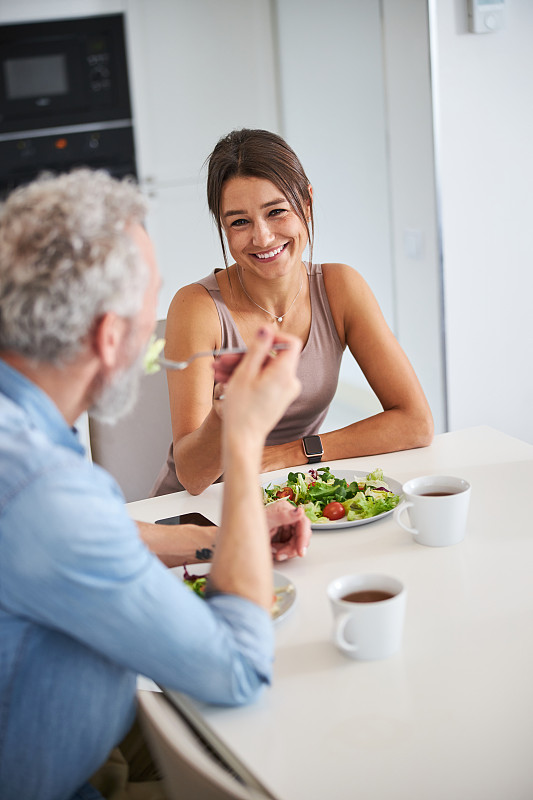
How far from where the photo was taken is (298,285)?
2045 millimetres

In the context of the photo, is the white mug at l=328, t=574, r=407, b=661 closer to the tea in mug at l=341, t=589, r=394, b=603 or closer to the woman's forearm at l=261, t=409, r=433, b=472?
the tea in mug at l=341, t=589, r=394, b=603

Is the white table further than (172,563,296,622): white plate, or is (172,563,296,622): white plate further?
(172,563,296,622): white plate

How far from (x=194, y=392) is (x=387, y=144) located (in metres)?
2.08

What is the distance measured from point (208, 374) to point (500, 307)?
5.50ft

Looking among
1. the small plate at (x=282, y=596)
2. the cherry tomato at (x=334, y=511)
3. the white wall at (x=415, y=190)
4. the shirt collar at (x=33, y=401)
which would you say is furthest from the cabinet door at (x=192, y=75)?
the shirt collar at (x=33, y=401)

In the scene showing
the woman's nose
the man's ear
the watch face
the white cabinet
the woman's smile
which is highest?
the white cabinet

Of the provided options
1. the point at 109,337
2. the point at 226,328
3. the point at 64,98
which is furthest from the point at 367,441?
the point at 64,98

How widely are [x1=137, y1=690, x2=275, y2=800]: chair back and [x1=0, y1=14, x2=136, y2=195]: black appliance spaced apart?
3.78 metres

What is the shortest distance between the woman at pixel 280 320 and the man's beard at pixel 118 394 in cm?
61

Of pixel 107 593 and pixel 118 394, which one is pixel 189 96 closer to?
pixel 118 394

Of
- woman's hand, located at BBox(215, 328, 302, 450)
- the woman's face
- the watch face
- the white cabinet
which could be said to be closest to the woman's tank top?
the woman's face

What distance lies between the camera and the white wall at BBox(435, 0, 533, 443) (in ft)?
9.64

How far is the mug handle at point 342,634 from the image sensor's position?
97 centimetres

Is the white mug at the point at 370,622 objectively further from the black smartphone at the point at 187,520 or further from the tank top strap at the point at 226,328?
the tank top strap at the point at 226,328
